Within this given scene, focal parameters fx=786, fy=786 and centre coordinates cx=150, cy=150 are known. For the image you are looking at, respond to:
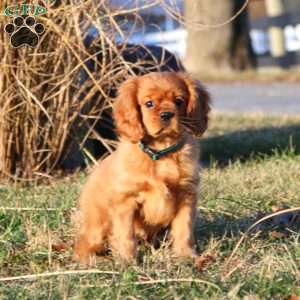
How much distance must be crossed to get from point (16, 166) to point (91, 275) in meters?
2.59

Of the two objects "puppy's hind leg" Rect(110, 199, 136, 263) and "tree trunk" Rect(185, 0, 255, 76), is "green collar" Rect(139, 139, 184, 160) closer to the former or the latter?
"puppy's hind leg" Rect(110, 199, 136, 263)

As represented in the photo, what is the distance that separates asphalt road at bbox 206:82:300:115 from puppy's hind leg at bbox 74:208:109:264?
6.66 meters

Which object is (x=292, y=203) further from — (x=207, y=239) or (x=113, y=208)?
(x=113, y=208)

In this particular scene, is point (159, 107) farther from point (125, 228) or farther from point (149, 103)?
point (125, 228)

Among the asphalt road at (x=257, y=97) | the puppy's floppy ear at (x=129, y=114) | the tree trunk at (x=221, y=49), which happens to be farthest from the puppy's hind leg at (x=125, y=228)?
the tree trunk at (x=221, y=49)

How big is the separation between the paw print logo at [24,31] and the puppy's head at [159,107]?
64.8 inches

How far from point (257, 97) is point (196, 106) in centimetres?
1090

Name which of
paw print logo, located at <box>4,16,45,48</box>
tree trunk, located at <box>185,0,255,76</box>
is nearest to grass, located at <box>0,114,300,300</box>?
paw print logo, located at <box>4,16,45,48</box>

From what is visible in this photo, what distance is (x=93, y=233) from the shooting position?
3686 mm

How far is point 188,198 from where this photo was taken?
3.58 metres

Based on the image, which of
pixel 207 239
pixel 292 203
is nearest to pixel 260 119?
pixel 292 203

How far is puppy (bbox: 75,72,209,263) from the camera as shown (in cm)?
349

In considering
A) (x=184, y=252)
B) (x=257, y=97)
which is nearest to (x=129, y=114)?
(x=184, y=252)

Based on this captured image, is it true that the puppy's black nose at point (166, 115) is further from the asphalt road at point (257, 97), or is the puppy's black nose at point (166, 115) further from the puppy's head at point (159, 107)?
the asphalt road at point (257, 97)
